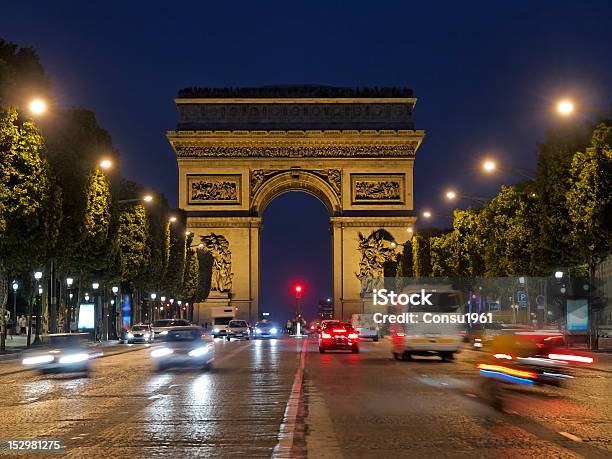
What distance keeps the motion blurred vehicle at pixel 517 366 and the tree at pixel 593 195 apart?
90.2 ft

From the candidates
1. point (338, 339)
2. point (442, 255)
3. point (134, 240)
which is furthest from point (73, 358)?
point (442, 255)

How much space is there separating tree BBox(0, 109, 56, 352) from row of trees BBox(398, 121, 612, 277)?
76.9 feet

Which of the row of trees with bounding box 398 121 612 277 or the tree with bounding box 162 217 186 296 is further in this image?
the tree with bounding box 162 217 186 296

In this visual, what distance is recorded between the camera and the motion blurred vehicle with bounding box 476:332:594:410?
18.6 metres

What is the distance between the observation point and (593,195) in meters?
46.3

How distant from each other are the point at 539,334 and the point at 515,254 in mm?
40859

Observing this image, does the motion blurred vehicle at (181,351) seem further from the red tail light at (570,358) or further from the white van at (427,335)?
the red tail light at (570,358)

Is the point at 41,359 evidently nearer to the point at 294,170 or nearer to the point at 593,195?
the point at 593,195

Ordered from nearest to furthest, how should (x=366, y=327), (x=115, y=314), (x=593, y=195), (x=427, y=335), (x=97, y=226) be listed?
(x=427, y=335) → (x=593, y=195) → (x=97, y=226) → (x=115, y=314) → (x=366, y=327)

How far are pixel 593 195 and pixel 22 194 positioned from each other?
24.8 meters

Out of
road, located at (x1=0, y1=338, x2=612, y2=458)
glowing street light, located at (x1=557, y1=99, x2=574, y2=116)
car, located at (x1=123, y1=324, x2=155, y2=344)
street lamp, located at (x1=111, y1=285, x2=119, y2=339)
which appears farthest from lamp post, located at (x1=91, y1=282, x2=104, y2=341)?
glowing street light, located at (x1=557, y1=99, x2=574, y2=116)

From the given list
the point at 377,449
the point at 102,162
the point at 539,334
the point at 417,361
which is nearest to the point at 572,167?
the point at 417,361

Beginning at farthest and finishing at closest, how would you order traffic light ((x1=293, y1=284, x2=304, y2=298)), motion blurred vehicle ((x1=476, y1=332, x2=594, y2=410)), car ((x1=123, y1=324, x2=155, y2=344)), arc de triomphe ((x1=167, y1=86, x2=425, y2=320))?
traffic light ((x1=293, y1=284, x2=304, y2=298)), arc de triomphe ((x1=167, y1=86, x2=425, y2=320)), car ((x1=123, y1=324, x2=155, y2=344)), motion blurred vehicle ((x1=476, y1=332, x2=594, y2=410))

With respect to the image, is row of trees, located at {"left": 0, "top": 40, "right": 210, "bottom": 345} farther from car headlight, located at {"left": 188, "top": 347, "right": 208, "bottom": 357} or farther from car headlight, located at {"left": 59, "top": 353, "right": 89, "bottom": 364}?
car headlight, located at {"left": 188, "top": 347, "right": 208, "bottom": 357}
